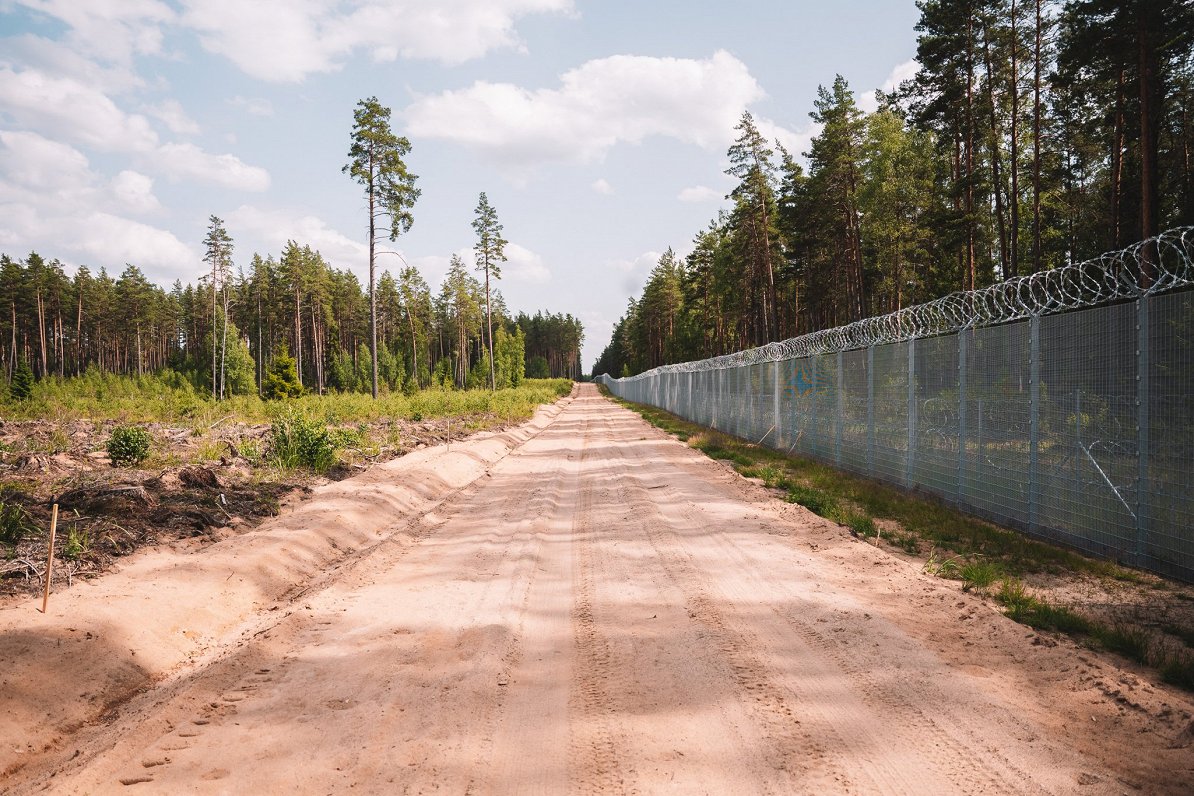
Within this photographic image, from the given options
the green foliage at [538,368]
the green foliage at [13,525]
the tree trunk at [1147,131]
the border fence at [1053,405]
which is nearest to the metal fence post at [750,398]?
the border fence at [1053,405]

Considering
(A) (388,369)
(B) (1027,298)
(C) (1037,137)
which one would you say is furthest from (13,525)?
(A) (388,369)

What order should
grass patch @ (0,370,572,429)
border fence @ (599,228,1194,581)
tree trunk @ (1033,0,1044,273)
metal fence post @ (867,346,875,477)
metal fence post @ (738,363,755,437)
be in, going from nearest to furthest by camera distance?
border fence @ (599,228,1194,581) → metal fence post @ (867,346,875,477) → metal fence post @ (738,363,755,437) → tree trunk @ (1033,0,1044,273) → grass patch @ (0,370,572,429)

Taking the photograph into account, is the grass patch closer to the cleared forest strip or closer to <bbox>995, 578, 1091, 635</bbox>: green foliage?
the cleared forest strip

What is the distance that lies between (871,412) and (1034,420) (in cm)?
465

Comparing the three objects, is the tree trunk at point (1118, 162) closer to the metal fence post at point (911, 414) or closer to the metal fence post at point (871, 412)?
the metal fence post at point (871, 412)

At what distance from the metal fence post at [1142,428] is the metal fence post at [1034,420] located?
4.11 feet

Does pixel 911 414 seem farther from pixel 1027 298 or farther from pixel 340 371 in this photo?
pixel 340 371

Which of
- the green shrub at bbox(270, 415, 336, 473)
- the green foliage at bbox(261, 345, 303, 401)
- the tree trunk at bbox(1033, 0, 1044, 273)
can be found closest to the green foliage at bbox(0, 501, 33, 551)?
the green shrub at bbox(270, 415, 336, 473)

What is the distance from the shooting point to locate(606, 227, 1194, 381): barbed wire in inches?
219

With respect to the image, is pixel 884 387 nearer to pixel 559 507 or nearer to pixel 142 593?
pixel 559 507

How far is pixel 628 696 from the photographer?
3541 mm

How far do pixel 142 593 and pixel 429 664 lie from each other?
2725 millimetres

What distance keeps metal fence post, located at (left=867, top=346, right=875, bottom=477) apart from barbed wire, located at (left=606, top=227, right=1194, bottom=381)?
279 millimetres

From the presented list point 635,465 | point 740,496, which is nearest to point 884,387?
point 740,496
